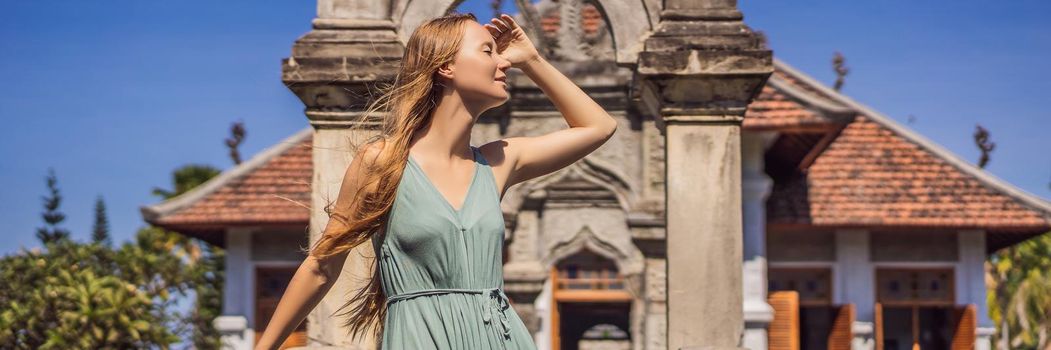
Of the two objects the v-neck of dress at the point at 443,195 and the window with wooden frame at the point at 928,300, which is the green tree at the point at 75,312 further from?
the v-neck of dress at the point at 443,195

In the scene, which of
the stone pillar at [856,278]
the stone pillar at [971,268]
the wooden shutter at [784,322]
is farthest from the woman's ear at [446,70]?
the stone pillar at [971,268]

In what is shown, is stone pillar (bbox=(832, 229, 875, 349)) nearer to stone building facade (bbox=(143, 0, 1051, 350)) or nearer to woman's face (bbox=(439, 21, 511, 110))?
stone building facade (bbox=(143, 0, 1051, 350))

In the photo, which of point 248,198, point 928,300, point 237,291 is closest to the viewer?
point 248,198

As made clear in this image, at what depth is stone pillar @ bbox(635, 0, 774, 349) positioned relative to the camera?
751 centimetres

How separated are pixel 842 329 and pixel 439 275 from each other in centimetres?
1251

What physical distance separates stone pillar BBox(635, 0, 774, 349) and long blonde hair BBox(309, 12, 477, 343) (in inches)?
157

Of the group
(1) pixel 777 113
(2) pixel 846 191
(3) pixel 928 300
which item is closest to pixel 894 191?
(2) pixel 846 191

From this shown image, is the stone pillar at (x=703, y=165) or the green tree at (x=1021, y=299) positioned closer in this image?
the stone pillar at (x=703, y=165)

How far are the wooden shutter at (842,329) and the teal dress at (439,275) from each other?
1223 centimetres

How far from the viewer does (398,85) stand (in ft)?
11.9

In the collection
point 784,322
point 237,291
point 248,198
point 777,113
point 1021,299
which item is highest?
point 777,113

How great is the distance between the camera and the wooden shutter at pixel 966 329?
614 inches

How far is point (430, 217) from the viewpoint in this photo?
3.44 metres

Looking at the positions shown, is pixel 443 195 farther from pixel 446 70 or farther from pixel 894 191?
pixel 894 191
